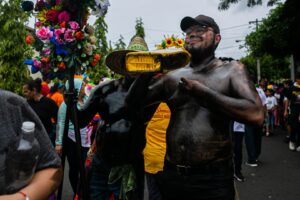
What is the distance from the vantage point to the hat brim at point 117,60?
9.79 ft

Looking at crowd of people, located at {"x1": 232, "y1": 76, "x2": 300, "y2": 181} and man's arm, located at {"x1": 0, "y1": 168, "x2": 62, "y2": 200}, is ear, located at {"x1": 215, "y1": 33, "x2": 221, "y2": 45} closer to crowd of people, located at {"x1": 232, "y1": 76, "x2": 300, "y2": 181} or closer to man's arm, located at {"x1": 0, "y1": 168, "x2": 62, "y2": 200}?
man's arm, located at {"x1": 0, "y1": 168, "x2": 62, "y2": 200}

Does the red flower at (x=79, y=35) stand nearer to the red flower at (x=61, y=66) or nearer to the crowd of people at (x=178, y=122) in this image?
the red flower at (x=61, y=66)

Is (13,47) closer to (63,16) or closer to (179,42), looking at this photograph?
(179,42)

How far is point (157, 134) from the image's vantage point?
4086 millimetres

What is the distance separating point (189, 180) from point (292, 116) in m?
8.11

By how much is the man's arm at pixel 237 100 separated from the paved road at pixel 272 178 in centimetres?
360

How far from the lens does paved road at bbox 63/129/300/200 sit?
575 cm

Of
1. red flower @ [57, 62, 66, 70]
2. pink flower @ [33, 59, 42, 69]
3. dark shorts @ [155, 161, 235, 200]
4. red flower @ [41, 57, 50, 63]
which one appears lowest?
dark shorts @ [155, 161, 235, 200]

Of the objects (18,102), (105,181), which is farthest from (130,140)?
(18,102)

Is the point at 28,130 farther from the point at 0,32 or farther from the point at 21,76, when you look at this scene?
the point at 0,32

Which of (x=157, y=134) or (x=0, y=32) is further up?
(x=0, y=32)

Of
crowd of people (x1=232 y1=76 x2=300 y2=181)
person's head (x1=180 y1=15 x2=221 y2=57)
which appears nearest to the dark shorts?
person's head (x1=180 y1=15 x2=221 y2=57)

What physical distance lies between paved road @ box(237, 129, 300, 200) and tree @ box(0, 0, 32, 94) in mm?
11396

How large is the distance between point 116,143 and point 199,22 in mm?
1310
